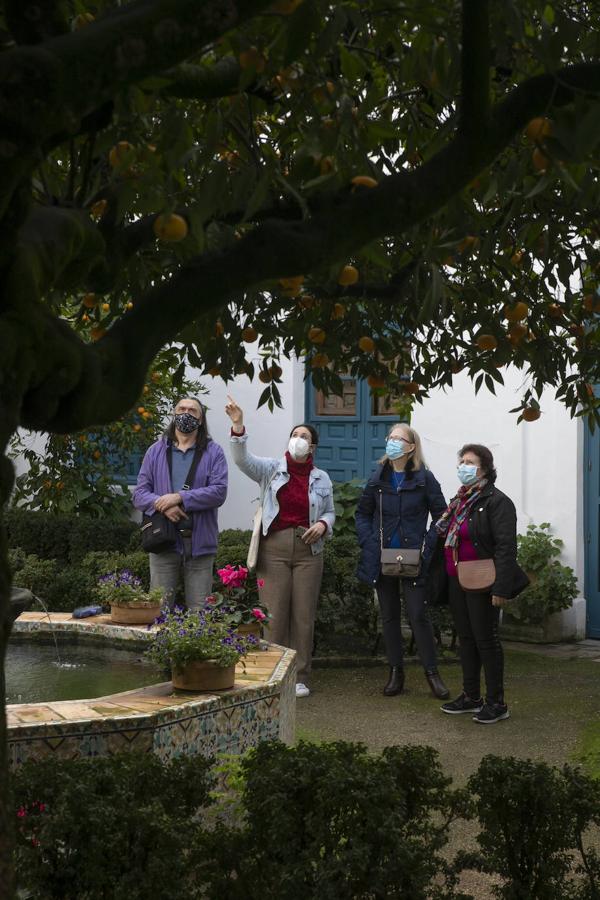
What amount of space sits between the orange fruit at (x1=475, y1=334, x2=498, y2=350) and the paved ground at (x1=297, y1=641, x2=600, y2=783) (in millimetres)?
2964

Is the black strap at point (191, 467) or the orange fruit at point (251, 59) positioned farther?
the black strap at point (191, 467)

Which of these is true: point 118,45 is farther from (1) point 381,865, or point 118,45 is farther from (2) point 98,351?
(1) point 381,865

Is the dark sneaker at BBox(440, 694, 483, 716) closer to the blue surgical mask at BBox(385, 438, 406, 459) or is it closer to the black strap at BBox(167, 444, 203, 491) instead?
the blue surgical mask at BBox(385, 438, 406, 459)

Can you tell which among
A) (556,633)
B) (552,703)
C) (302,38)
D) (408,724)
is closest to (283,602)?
(408,724)

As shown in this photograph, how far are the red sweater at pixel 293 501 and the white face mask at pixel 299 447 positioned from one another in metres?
0.08

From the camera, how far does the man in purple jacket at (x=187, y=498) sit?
26.0ft

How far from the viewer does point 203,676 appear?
5.56 m

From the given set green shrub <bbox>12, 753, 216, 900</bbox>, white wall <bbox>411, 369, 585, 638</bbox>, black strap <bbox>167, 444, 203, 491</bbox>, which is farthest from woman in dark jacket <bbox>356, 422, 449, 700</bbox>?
green shrub <bbox>12, 753, 216, 900</bbox>

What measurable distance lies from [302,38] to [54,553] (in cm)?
1107

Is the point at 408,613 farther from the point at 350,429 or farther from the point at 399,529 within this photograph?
the point at 350,429

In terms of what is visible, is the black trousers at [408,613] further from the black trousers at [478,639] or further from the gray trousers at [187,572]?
the gray trousers at [187,572]

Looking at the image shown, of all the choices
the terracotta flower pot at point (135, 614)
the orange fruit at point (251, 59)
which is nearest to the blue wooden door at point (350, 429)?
the terracotta flower pot at point (135, 614)

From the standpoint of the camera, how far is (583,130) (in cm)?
194

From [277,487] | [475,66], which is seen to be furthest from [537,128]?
[277,487]
